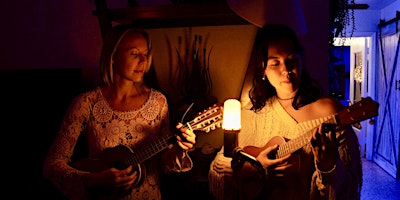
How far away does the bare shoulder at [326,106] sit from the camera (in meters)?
1.36

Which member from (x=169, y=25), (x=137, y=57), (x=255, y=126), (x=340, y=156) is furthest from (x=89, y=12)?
(x=340, y=156)

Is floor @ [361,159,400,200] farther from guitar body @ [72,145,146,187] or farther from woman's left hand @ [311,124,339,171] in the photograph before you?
guitar body @ [72,145,146,187]

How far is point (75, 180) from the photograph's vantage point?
4.85 ft

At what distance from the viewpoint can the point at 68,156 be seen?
153cm

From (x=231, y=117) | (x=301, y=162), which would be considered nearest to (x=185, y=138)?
(x=231, y=117)

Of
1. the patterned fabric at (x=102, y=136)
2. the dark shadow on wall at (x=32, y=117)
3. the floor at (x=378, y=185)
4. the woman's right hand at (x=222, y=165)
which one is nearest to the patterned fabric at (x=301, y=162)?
the woman's right hand at (x=222, y=165)

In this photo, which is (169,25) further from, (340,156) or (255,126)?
(340,156)

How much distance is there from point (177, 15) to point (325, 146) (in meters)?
0.91

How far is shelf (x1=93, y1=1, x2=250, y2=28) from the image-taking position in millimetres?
1644

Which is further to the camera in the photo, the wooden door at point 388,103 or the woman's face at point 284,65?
the wooden door at point 388,103

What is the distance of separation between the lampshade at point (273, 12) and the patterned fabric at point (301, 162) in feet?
1.05

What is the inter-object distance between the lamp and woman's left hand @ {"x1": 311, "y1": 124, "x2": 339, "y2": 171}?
26cm

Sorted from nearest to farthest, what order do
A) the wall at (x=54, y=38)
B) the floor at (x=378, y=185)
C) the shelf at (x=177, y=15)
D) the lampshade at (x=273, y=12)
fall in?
1. the lampshade at (x=273, y=12)
2. the shelf at (x=177, y=15)
3. the wall at (x=54, y=38)
4. the floor at (x=378, y=185)

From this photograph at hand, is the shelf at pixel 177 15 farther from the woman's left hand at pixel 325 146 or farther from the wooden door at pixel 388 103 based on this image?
the wooden door at pixel 388 103
